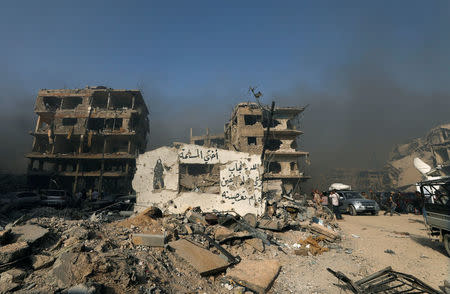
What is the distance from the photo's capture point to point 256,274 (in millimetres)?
5117

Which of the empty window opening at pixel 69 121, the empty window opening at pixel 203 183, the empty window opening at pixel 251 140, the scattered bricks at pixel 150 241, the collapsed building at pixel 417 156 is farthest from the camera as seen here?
the collapsed building at pixel 417 156

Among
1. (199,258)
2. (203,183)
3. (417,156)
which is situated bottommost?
(199,258)

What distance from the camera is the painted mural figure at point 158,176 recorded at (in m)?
11.2

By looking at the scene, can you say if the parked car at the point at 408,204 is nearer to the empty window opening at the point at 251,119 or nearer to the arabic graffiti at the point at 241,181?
the arabic graffiti at the point at 241,181

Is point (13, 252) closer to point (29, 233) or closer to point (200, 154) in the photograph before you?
point (29, 233)

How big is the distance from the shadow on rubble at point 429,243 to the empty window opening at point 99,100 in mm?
34960

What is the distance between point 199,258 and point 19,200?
1537 cm

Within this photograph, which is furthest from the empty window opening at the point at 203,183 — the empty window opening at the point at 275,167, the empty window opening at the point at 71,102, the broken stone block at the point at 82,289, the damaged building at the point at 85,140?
the empty window opening at the point at 71,102

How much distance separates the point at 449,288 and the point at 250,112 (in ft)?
93.0

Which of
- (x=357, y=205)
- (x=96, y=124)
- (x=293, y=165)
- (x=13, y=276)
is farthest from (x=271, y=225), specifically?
(x=96, y=124)

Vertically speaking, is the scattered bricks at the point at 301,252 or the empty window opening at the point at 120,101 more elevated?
the empty window opening at the point at 120,101

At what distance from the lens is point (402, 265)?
5.84m

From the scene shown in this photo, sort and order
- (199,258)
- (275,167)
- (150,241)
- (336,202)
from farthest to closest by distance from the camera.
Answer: (275,167)
(336,202)
(150,241)
(199,258)

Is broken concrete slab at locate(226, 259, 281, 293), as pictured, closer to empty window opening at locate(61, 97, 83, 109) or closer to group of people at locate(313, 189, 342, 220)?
group of people at locate(313, 189, 342, 220)
